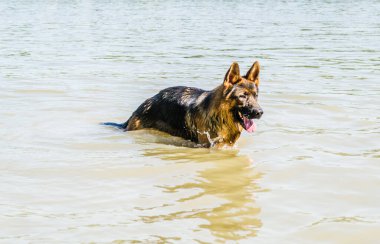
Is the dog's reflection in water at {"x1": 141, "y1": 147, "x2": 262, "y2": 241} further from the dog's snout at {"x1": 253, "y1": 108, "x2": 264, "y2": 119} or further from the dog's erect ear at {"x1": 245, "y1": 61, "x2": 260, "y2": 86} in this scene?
the dog's erect ear at {"x1": 245, "y1": 61, "x2": 260, "y2": 86}

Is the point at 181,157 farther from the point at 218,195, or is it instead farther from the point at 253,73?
the point at 218,195

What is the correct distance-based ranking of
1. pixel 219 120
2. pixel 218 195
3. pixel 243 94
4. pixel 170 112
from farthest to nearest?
pixel 170 112 < pixel 219 120 < pixel 243 94 < pixel 218 195

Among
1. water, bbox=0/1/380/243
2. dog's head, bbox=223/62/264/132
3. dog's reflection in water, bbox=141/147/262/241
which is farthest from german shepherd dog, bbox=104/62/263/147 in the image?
dog's reflection in water, bbox=141/147/262/241

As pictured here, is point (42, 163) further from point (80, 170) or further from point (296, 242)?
point (296, 242)

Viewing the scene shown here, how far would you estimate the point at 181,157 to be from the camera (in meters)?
8.51

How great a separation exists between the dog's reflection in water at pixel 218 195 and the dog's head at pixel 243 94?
51 centimetres

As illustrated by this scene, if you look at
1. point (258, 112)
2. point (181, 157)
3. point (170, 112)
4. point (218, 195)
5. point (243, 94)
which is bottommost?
point (181, 157)

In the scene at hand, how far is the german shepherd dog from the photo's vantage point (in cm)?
877

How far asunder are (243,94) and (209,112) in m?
0.66

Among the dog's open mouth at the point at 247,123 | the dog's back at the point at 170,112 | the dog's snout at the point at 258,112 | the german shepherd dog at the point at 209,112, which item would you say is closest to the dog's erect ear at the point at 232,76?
the german shepherd dog at the point at 209,112

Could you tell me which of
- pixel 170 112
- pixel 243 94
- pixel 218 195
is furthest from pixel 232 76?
pixel 218 195

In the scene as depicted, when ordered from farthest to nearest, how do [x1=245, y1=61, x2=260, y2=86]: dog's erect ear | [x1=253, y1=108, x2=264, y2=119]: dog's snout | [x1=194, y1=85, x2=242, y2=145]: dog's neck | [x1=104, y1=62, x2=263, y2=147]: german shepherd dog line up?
[x1=194, y1=85, x2=242, y2=145]: dog's neck → [x1=245, y1=61, x2=260, y2=86]: dog's erect ear → [x1=104, y1=62, x2=263, y2=147]: german shepherd dog → [x1=253, y1=108, x2=264, y2=119]: dog's snout

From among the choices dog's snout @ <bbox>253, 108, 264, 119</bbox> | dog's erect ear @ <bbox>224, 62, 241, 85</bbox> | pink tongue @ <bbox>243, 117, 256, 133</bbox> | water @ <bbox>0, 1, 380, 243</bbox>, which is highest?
dog's erect ear @ <bbox>224, 62, 241, 85</bbox>

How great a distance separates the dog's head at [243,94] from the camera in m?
8.66
